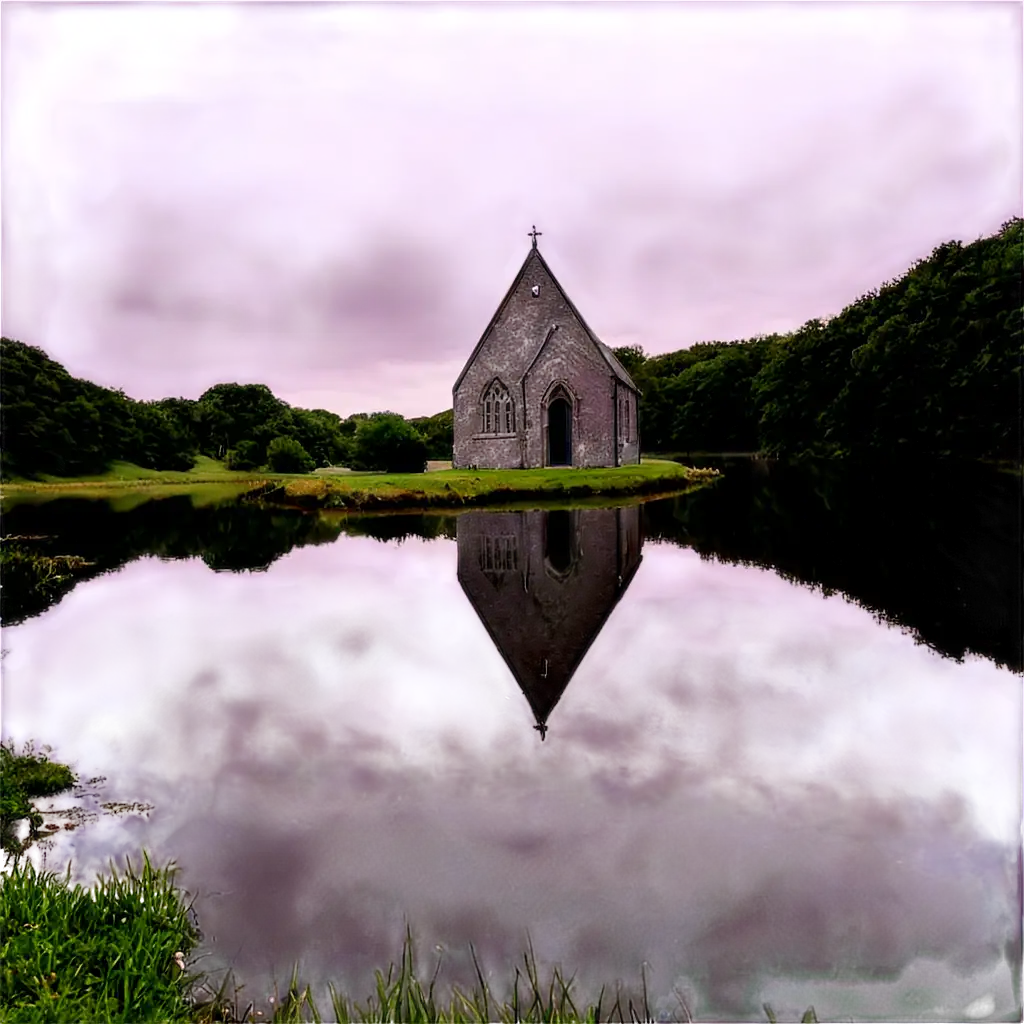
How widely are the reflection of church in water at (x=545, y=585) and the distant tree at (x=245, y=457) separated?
54186 millimetres

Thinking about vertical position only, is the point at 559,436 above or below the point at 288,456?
below

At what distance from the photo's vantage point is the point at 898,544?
16.9 meters

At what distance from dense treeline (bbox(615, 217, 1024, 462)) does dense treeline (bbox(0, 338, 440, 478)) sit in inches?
1434

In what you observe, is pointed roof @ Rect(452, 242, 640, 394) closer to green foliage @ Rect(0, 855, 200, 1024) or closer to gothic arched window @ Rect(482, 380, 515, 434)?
gothic arched window @ Rect(482, 380, 515, 434)

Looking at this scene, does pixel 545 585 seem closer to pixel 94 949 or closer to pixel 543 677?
pixel 543 677

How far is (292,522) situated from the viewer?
25.8 meters

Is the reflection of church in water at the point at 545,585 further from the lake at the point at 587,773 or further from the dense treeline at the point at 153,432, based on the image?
the dense treeline at the point at 153,432

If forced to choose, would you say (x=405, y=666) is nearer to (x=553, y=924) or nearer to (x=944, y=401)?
(x=553, y=924)

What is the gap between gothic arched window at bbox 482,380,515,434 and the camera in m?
41.2

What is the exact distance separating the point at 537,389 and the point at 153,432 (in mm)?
47279

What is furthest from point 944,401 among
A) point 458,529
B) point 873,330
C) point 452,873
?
point 452,873

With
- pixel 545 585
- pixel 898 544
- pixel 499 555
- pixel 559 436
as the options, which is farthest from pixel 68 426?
pixel 898 544

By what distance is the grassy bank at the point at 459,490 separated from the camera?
101ft

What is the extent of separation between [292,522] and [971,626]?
21.5 meters
